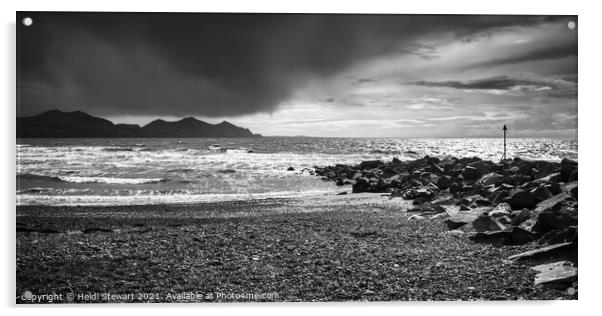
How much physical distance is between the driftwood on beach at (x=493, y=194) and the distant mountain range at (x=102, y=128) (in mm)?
2137

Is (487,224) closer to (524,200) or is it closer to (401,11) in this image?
(524,200)

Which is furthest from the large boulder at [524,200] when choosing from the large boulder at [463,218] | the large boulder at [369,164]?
the large boulder at [369,164]

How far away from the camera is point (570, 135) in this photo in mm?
6055

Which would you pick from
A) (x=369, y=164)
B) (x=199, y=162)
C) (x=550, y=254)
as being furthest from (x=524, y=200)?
(x=199, y=162)

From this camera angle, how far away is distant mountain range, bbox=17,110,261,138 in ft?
18.2

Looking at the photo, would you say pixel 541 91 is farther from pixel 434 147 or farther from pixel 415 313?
pixel 415 313

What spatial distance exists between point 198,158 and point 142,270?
2287mm

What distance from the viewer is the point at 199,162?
7094 millimetres

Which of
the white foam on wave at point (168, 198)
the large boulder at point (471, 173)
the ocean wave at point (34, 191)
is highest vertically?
the large boulder at point (471, 173)

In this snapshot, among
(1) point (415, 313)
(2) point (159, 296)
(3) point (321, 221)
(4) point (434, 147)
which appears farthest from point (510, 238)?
(2) point (159, 296)

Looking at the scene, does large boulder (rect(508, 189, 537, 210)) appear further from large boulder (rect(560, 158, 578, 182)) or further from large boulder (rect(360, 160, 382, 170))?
large boulder (rect(360, 160, 382, 170))

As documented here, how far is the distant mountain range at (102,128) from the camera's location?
555 cm

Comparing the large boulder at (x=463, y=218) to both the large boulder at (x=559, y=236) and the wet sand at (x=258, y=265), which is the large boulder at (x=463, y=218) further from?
the large boulder at (x=559, y=236)

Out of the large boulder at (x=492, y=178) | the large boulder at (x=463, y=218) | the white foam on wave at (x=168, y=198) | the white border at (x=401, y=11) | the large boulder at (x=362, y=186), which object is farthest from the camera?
the large boulder at (x=362, y=186)
